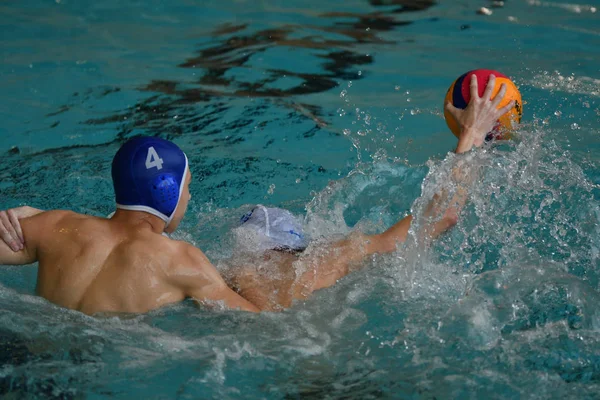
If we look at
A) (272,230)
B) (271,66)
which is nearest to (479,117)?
(272,230)

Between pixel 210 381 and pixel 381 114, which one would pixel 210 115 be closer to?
pixel 381 114

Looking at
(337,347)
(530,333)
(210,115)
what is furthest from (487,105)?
(210,115)

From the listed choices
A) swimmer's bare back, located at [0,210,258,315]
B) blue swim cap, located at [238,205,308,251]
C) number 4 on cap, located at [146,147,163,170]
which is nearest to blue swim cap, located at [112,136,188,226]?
number 4 on cap, located at [146,147,163,170]

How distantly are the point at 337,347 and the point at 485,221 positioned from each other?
1.42m

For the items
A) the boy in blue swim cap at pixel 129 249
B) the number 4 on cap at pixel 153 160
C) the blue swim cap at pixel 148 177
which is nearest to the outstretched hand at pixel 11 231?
the boy in blue swim cap at pixel 129 249

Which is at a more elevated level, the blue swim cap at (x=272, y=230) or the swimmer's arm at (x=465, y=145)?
the swimmer's arm at (x=465, y=145)

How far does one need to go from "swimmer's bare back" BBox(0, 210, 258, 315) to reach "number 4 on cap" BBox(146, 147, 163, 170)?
254mm

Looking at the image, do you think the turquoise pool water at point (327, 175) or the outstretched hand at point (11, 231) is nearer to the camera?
the turquoise pool water at point (327, 175)

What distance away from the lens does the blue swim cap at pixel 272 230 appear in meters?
3.94

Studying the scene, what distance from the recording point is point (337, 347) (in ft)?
10.3

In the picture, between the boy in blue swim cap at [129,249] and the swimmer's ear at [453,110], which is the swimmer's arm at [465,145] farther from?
A: the boy in blue swim cap at [129,249]

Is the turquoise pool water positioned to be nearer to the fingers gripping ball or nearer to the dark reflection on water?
the dark reflection on water

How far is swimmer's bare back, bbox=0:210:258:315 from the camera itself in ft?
10.2

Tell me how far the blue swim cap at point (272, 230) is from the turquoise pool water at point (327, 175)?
0.27 meters
